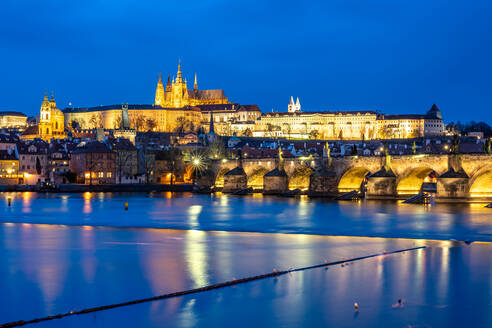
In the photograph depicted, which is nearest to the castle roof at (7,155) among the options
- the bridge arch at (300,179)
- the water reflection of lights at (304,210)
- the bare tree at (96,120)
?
the bridge arch at (300,179)

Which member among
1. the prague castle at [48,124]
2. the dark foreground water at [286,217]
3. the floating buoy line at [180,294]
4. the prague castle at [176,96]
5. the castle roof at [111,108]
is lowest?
the floating buoy line at [180,294]

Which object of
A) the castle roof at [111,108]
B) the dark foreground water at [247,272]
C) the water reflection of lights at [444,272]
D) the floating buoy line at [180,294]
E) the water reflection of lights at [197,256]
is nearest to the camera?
the floating buoy line at [180,294]

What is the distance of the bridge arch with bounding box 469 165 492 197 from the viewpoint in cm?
4247

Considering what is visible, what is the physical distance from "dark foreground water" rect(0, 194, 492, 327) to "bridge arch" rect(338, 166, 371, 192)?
69.2 ft

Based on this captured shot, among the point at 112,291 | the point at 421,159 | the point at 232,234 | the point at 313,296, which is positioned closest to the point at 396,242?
the point at 232,234

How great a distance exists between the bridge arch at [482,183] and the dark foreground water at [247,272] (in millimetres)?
10789

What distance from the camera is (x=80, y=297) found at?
14.7m

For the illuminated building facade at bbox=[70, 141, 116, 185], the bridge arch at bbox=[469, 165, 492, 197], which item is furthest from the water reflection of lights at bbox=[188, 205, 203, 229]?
the illuminated building facade at bbox=[70, 141, 116, 185]

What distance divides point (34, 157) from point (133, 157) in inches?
436

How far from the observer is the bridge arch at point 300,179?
59.7 m

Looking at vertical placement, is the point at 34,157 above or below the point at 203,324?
above

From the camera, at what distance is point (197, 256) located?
20.5 m

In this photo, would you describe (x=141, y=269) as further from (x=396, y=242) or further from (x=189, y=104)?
(x=189, y=104)

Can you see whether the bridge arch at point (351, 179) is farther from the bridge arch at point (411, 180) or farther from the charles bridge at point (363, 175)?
the bridge arch at point (411, 180)
